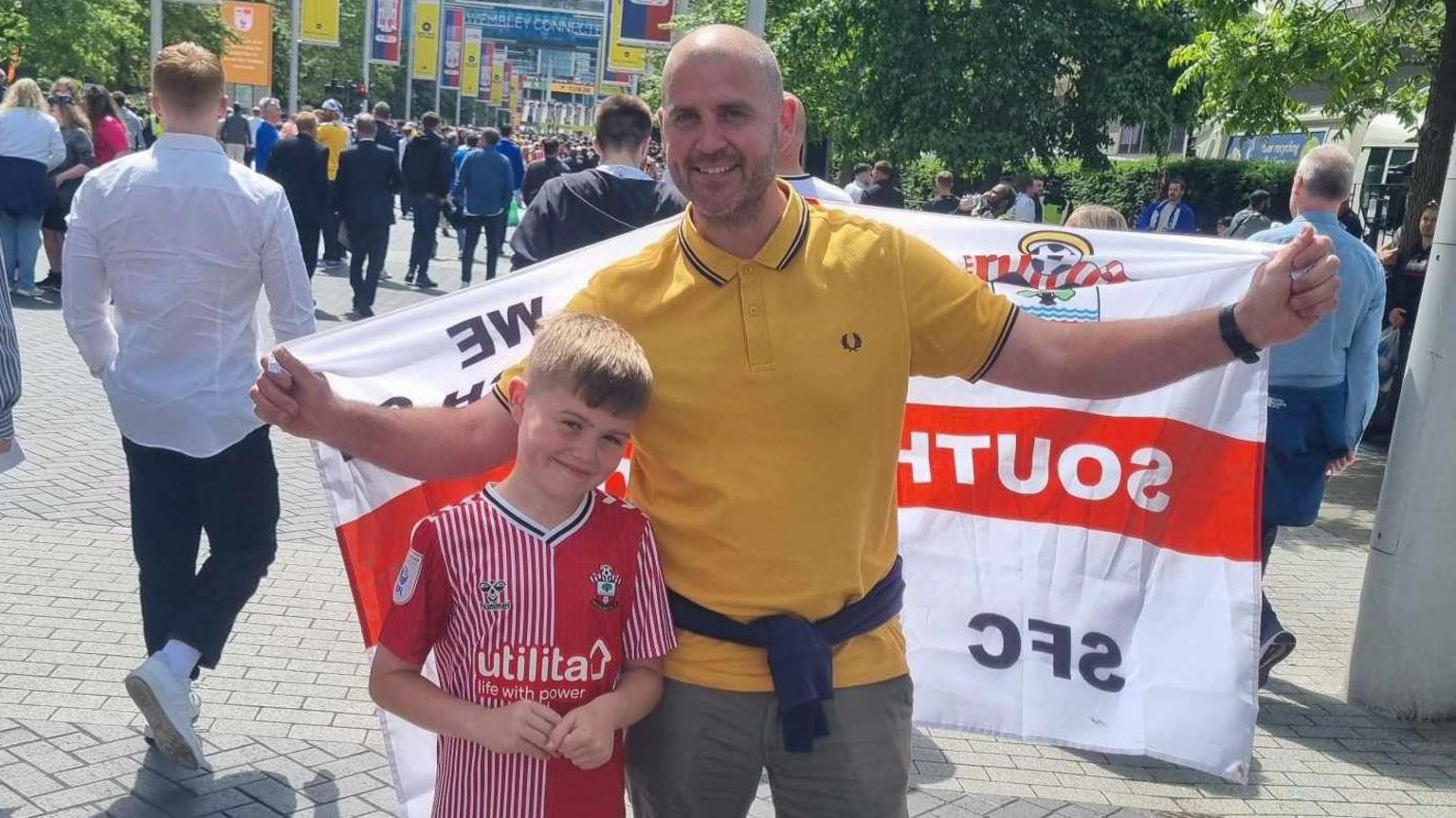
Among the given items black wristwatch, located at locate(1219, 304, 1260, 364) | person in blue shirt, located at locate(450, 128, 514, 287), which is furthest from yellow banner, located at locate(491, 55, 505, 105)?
black wristwatch, located at locate(1219, 304, 1260, 364)

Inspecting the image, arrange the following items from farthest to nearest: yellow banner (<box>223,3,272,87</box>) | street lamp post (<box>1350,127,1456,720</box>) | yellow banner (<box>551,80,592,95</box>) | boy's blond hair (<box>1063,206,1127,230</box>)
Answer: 1. yellow banner (<box>551,80,592,95</box>)
2. yellow banner (<box>223,3,272,87</box>)
3. boy's blond hair (<box>1063,206,1127,230</box>)
4. street lamp post (<box>1350,127,1456,720</box>)

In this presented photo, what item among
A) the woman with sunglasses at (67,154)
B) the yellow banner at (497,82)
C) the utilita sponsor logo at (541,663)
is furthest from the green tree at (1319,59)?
the yellow banner at (497,82)

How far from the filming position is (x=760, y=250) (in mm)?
2641

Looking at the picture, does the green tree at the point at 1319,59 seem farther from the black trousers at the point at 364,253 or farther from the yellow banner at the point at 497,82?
the yellow banner at the point at 497,82

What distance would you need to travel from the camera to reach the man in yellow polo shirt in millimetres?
2559

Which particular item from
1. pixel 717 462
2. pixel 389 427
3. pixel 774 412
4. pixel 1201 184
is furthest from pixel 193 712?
pixel 1201 184

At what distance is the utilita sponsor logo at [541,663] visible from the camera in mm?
2570

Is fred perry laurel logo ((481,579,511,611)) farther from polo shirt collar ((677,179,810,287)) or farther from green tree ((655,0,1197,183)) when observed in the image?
green tree ((655,0,1197,183))

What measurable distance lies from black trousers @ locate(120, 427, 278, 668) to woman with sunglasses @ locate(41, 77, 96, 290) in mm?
10630

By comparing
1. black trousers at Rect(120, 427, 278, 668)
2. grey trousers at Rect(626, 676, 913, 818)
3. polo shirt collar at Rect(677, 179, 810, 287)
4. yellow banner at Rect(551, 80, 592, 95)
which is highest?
polo shirt collar at Rect(677, 179, 810, 287)

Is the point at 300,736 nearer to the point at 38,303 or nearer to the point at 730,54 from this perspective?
the point at 730,54

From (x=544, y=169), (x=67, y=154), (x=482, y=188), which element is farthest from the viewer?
(x=544, y=169)

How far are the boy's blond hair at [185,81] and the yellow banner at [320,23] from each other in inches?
1776

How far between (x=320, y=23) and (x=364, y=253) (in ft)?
117
